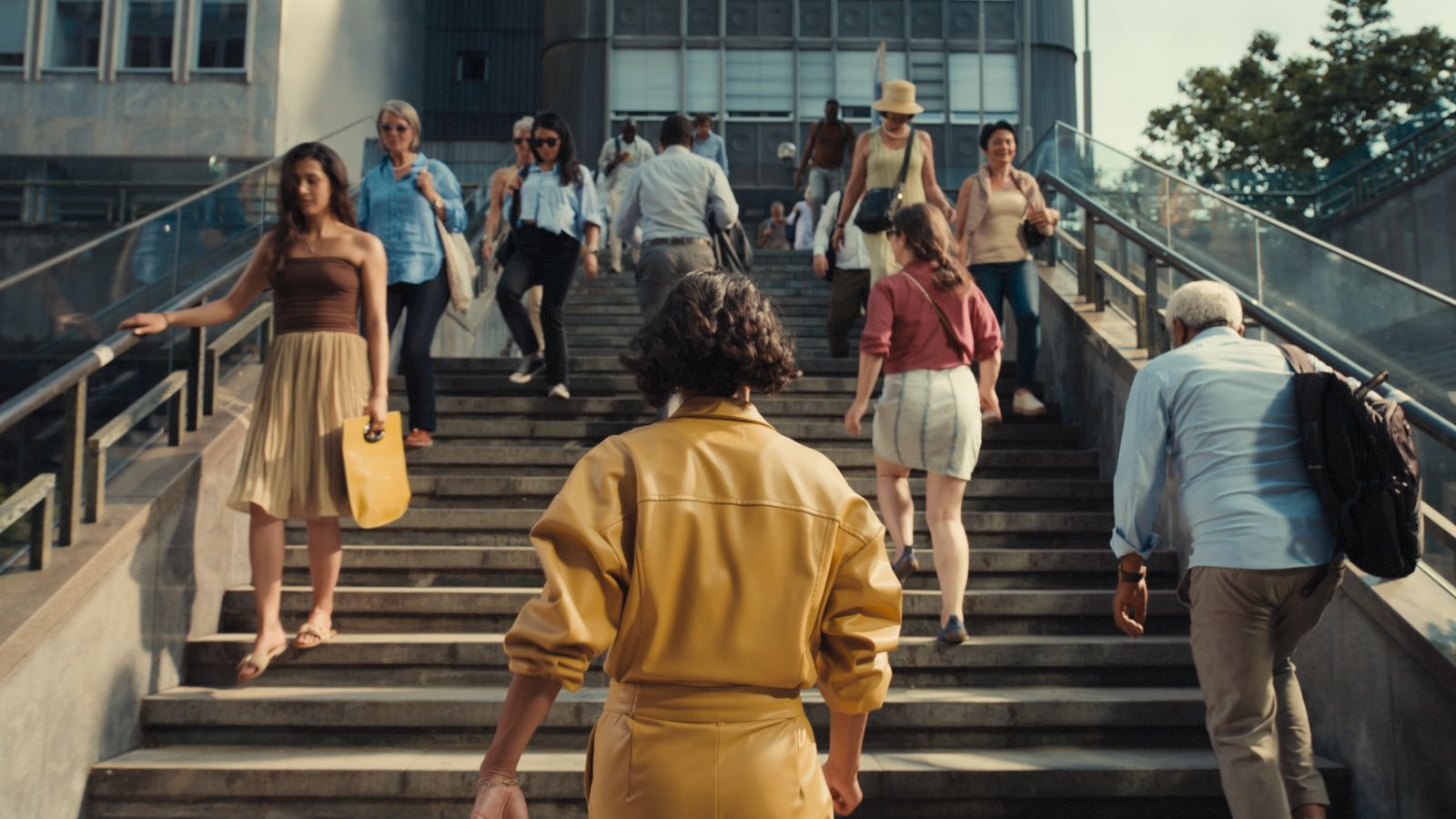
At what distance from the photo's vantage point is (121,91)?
84.2 feet

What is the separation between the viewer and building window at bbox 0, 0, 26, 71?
84.1ft

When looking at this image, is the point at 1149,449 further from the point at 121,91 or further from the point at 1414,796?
the point at 121,91

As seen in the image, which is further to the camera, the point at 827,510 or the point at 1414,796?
the point at 1414,796

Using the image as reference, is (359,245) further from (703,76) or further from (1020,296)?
(703,76)

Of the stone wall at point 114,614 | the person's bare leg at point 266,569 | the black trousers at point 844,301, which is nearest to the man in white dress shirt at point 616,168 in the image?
the black trousers at point 844,301

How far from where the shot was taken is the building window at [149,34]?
25.8 metres

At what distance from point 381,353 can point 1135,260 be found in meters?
4.80

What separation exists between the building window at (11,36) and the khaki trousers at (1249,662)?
2695 cm

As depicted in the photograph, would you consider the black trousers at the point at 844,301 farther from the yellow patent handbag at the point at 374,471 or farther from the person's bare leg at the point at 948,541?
the yellow patent handbag at the point at 374,471

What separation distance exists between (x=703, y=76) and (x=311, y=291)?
24.9 m

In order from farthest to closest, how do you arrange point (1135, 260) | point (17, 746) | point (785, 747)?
1. point (1135, 260)
2. point (17, 746)
3. point (785, 747)

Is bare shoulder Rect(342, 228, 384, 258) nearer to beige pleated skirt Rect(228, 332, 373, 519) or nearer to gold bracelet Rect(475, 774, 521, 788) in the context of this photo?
beige pleated skirt Rect(228, 332, 373, 519)

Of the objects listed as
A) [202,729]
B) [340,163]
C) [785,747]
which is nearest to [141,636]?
[202,729]

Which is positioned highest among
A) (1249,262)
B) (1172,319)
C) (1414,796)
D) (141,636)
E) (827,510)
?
(1249,262)
